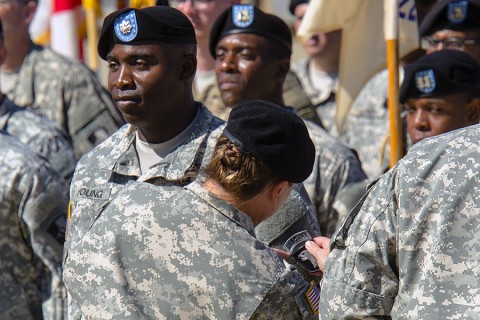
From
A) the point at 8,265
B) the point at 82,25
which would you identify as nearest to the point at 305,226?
the point at 8,265

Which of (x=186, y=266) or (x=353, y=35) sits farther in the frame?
(x=353, y=35)

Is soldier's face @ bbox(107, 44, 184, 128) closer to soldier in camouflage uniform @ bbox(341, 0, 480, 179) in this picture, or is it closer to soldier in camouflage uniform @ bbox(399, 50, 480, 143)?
soldier in camouflage uniform @ bbox(399, 50, 480, 143)

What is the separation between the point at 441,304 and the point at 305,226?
1.32m

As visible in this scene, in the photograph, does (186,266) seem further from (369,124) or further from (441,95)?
(369,124)

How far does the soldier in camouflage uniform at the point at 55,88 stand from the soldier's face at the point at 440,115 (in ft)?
8.08

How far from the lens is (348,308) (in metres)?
3.29

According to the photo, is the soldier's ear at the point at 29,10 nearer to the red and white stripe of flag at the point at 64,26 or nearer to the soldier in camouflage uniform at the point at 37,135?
the red and white stripe of flag at the point at 64,26

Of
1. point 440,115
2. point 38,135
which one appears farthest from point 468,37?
point 38,135

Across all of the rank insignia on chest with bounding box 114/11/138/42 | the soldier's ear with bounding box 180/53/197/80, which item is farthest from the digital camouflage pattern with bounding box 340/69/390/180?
the rank insignia on chest with bounding box 114/11/138/42

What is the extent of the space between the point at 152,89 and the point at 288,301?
1264 mm

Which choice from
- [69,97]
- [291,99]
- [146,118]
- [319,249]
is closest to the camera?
[319,249]

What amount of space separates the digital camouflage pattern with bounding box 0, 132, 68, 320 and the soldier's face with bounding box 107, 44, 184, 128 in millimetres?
957

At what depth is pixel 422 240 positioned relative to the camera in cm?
316

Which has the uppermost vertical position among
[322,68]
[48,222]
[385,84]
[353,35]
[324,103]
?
[48,222]
